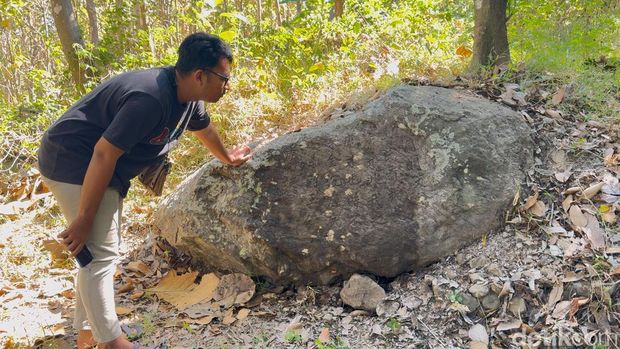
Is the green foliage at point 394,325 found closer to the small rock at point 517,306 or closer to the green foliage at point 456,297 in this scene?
the green foliage at point 456,297

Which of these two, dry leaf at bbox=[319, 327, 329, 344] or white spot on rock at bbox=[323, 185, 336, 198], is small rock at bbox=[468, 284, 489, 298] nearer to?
dry leaf at bbox=[319, 327, 329, 344]

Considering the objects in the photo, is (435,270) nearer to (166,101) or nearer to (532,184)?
(532,184)

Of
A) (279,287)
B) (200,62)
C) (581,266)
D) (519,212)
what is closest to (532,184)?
(519,212)

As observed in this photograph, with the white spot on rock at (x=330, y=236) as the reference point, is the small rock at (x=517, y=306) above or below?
below

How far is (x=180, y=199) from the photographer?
3.22 metres

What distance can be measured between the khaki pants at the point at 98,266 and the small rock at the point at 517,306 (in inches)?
79.7

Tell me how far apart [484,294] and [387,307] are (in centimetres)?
53

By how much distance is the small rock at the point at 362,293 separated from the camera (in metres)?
2.65

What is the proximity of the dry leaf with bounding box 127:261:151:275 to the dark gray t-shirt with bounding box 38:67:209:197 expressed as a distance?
1.22 m

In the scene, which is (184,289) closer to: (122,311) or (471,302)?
(122,311)

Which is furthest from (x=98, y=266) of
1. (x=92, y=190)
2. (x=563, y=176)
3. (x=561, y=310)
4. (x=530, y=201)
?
(x=563, y=176)

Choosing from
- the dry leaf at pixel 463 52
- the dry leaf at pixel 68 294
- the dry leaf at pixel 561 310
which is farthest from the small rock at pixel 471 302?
the dry leaf at pixel 463 52

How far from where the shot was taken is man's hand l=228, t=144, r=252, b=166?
3.02 meters

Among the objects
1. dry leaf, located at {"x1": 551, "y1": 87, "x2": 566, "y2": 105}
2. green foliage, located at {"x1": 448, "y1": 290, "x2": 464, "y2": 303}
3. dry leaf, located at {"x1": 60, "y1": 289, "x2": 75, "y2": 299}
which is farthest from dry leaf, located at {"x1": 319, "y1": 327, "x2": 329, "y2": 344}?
dry leaf, located at {"x1": 551, "y1": 87, "x2": 566, "y2": 105}
